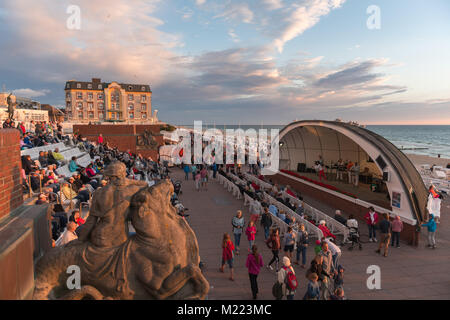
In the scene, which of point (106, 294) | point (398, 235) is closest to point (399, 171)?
point (398, 235)

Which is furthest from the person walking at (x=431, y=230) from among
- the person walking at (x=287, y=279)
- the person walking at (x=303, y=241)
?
the person walking at (x=287, y=279)

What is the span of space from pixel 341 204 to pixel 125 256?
12247 millimetres

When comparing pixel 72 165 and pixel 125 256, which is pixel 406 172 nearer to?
pixel 125 256

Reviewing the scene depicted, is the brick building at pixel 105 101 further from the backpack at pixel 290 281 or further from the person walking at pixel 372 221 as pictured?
the backpack at pixel 290 281

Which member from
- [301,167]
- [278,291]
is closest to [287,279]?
[278,291]

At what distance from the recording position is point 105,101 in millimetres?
59406

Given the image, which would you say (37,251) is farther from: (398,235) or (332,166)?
(332,166)

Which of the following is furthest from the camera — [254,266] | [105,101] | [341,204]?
[105,101]

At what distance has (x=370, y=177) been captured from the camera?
1562 cm

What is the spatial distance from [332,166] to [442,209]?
6.33 meters

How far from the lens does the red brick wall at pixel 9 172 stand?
3184 millimetres

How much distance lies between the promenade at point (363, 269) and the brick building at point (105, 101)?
5160cm

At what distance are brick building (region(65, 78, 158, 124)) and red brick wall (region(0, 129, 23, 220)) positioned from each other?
55.9 meters

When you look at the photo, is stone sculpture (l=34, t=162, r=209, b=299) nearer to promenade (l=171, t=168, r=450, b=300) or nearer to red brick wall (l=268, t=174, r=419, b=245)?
promenade (l=171, t=168, r=450, b=300)
